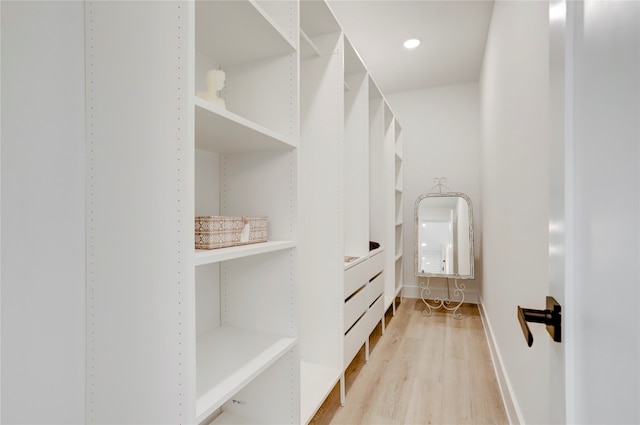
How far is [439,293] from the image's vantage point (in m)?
4.24

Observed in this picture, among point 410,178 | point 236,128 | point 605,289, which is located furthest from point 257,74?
point 410,178

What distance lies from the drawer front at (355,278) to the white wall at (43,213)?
1.39m

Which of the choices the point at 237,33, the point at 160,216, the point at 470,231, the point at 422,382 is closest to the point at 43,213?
the point at 160,216

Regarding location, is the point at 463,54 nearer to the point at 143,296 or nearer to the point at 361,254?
the point at 361,254

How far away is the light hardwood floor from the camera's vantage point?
6.06 ft

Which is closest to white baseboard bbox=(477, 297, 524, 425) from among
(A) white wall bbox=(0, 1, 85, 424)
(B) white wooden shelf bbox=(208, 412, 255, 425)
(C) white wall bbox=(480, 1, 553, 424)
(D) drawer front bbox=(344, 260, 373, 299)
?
(C) white wall bbox=(480, 1, 553, 424)

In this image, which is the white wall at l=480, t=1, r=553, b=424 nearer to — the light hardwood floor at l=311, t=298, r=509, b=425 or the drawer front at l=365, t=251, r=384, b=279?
the light hardwood floor at l=311, t=298, r=509, b=425

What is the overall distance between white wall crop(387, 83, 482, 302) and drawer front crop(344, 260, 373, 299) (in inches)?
80.0

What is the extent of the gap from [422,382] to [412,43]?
2822 millimetres

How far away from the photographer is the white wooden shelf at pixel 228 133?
959mm

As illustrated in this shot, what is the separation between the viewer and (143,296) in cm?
90

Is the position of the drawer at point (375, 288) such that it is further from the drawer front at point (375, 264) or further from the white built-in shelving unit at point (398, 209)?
the white built-in shelving unit at point (398, 209)

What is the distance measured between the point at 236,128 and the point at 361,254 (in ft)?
5.32

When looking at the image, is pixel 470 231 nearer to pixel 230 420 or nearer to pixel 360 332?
pixel 360 332
